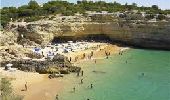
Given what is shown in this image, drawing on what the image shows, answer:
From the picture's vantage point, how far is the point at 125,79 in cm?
4694

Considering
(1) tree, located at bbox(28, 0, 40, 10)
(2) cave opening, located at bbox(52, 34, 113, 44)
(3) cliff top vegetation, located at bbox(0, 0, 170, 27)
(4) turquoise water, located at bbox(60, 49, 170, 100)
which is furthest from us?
(1) tree, located at bbox(28, 0, 40, 10)

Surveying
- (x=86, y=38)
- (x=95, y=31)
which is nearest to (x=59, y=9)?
(x=86, y=38)

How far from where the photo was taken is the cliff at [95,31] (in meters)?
68.7

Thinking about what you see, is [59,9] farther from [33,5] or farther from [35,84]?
[35,84]

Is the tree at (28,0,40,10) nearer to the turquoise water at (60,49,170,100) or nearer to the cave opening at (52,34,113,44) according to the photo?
the cave opening at (52,34,113,44)

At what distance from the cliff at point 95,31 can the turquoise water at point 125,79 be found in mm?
7379

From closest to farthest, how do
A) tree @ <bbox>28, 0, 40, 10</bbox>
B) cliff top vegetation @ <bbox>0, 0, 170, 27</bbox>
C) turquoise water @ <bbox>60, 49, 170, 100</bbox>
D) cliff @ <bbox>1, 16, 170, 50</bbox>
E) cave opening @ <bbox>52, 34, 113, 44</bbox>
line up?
1. turquoise water @ <bbox>60, 49, 170, 100</bbox>
2. cliff @ <bbox>1, 16, 170, 50</bbox>
3. cave opening @ <bbox>52, 34, 113, 44</bbox>
4. cliff top vegetation @ <bbox>0, 0, 170, 27</bbox>
5. tree @ <bbox>28, 0, 40, 10</bbox>

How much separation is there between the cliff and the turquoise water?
7379mm

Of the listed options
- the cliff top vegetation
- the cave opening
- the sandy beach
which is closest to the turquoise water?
the sandy beach

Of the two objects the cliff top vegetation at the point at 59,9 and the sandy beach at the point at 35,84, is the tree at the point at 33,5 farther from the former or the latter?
the sandy beach at the point at 35,84

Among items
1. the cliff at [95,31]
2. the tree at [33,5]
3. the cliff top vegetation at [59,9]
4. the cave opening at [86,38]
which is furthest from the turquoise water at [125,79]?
the tree at [33,5]

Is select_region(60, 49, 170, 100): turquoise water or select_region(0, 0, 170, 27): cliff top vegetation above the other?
select_region(0, 0, 170, 27): cliff top vegetation

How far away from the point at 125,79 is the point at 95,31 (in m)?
27.6

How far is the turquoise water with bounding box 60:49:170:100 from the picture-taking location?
3938 cm
